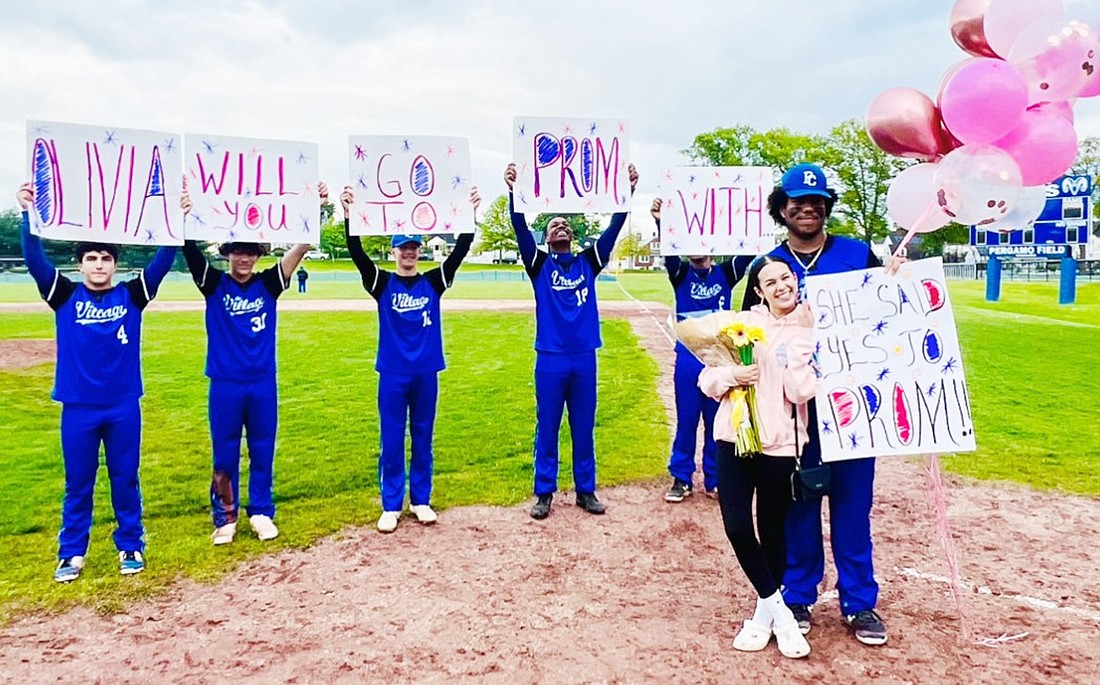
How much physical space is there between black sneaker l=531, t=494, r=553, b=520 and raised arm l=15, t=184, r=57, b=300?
128 inches

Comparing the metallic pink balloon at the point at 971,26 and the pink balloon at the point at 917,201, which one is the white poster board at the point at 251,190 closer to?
the pink balloon at the point at 917,201

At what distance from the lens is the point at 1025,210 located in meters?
3.90

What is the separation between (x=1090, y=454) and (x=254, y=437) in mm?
7461

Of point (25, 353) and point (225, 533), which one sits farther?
point (25, 353)

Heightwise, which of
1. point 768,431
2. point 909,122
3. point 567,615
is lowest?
point 567,615

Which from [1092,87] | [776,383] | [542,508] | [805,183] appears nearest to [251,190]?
[542,508]

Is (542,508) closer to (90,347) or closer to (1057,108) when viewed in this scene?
(90,347)

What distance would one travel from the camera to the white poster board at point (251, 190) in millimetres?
4863

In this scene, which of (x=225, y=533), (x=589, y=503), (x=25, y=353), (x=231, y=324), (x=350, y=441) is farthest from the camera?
(x=25, y=353)

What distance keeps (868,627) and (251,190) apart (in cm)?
426

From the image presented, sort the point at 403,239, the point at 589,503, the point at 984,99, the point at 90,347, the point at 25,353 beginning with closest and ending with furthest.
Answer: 1. the point at 984,99
2. the point at 90,347
3. the point at 403,239
4. the point at 589,503
5. the point at 25,353

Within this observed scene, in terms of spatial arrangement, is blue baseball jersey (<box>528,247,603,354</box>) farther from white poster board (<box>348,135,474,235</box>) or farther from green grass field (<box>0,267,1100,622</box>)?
green grass field (<box>0,267,1100,622</box>)

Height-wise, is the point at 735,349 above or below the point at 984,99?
below

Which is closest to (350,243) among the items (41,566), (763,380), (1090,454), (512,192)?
(512,192)
